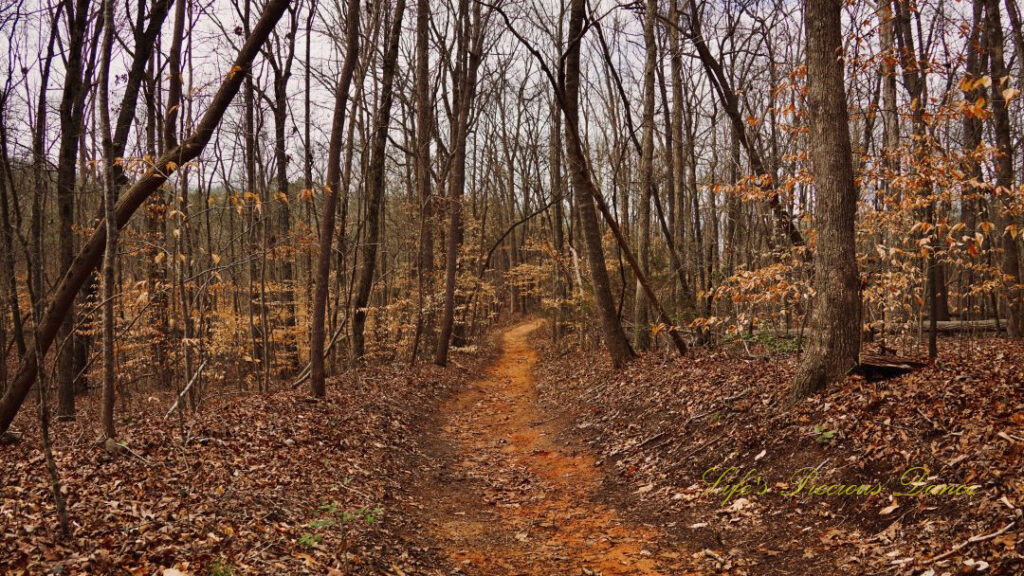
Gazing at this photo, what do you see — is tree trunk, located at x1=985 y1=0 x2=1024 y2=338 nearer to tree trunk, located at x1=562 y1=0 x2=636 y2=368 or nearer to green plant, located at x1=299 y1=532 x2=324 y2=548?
tree trunk, located at x1=562 y1=0 x2=636 y2=368

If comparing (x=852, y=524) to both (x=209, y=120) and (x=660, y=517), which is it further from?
(x=209, y=120)

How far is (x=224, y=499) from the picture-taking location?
17.4ft

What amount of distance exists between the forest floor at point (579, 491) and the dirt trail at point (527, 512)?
33 mm

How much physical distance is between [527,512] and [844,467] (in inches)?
129

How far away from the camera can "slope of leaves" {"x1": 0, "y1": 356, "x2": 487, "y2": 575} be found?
404cm

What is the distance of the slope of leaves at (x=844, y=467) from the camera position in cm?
405

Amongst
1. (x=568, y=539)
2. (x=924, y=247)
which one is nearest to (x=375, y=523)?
(x=568, y=539)

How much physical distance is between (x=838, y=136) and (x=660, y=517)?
4.79 m

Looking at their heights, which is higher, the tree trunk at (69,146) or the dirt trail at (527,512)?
the tree trunk at (69,146)

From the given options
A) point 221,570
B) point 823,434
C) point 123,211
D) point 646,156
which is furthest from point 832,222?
point 123,211

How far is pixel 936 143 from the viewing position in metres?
7.24

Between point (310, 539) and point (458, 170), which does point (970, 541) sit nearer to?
point (310, 539)

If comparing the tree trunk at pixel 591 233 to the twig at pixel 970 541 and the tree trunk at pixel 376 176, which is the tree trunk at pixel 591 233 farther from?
the twig at pixel 970 541

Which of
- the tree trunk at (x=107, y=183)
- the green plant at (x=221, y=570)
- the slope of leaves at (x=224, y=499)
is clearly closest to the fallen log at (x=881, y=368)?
the slope of leaves at (x=224, y=499)
